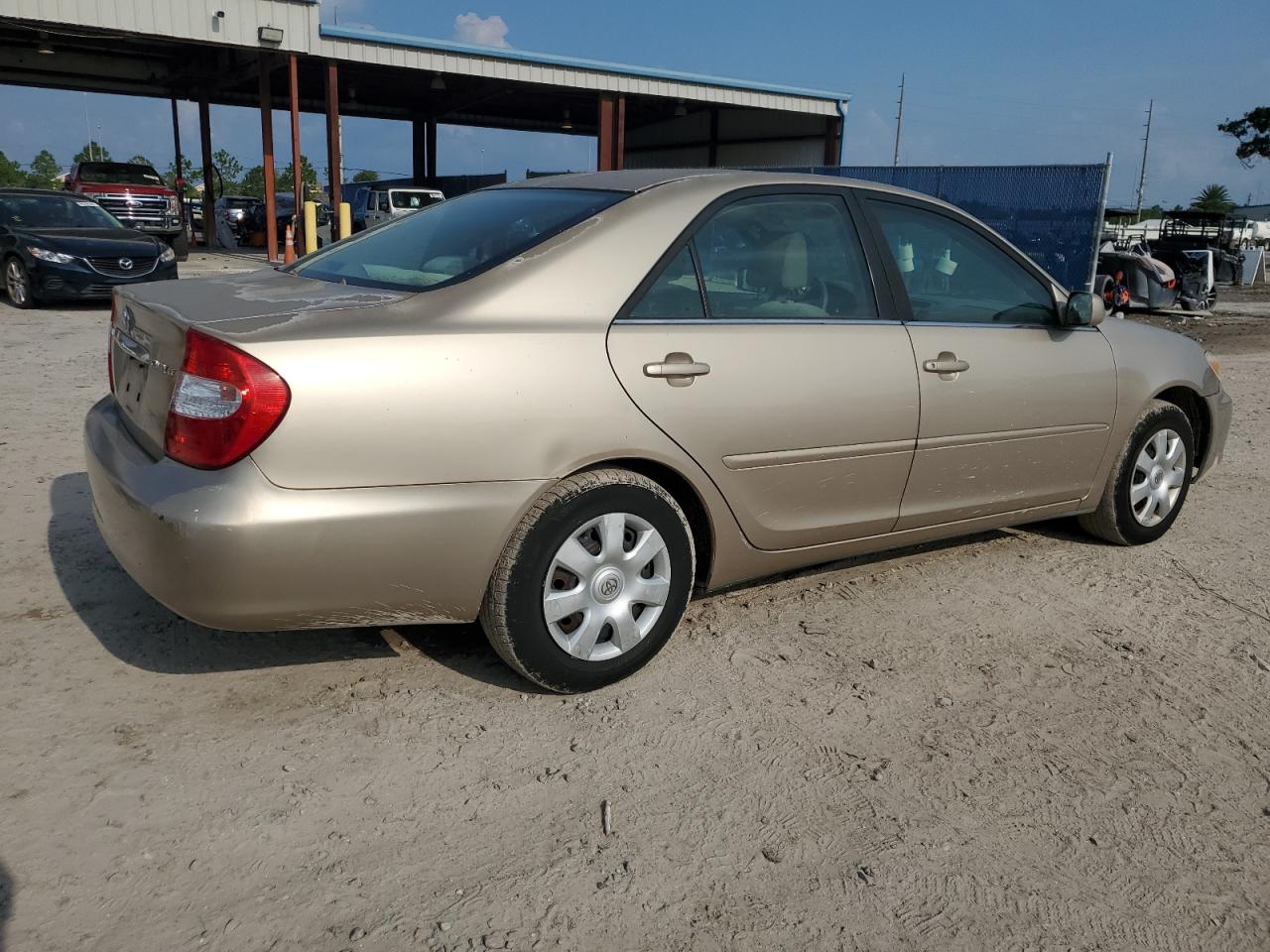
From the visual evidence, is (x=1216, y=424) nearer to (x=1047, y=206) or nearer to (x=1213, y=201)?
(x=1047, y=206)

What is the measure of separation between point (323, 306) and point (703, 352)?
3.68ft

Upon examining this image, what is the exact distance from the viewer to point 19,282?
12539 millimetres

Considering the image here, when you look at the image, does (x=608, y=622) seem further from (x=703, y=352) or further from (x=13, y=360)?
(x=13, y=360)

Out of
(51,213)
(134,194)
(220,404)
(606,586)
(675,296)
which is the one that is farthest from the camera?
(134,194)

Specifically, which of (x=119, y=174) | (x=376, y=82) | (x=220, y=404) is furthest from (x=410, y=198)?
(x=220, y=404)

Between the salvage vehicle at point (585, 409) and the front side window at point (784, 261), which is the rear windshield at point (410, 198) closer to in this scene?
the salvage vehicle at point (585, 409)

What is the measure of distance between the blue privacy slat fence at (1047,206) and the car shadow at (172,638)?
10989 mm

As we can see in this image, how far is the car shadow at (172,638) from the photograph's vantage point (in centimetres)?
337

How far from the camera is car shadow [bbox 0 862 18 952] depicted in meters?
2.12

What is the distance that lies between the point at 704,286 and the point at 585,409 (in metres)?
0.67

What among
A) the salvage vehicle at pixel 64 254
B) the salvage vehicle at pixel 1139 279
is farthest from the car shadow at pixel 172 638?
the salvage vehicle at pixel 1139 279

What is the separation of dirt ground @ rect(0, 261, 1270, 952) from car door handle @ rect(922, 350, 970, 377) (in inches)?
35.3

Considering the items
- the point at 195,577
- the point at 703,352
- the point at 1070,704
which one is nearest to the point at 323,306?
the point at 195,577

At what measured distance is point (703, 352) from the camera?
328cm
